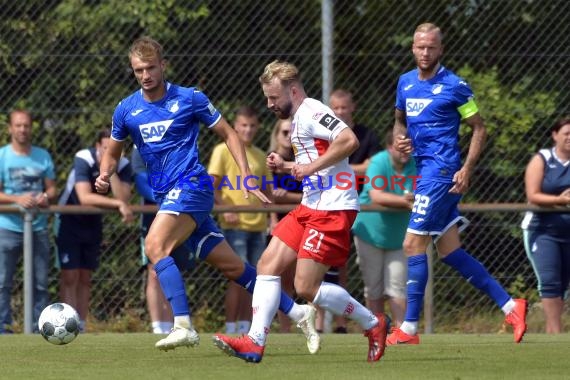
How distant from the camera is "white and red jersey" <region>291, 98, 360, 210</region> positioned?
301 inches

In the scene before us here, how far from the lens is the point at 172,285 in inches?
321

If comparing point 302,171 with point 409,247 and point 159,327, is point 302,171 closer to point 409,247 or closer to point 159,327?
point 409,247

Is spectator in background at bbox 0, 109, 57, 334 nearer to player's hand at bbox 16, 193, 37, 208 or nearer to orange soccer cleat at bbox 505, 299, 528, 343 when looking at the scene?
player's hand at bbox 16, 193, 37, 208

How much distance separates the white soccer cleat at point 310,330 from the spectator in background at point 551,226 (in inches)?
128

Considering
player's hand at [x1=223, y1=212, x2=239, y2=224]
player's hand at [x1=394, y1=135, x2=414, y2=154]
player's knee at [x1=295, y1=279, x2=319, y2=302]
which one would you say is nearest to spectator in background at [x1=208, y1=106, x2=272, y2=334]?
player's hand at [x1=223, y1=212, x2=239, y2=224]

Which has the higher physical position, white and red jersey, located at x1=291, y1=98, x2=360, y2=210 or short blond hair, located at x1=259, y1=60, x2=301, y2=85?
short blond hair, located at x1=259, y1=60, x2=301, y2=85

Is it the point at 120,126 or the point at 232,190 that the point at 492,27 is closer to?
the point at 232,190

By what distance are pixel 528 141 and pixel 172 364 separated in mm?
5497

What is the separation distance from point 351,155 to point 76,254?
2543 mm

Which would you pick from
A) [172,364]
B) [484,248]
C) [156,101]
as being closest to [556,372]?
[172,364]

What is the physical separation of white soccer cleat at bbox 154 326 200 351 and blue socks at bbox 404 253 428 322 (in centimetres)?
Answer: 198

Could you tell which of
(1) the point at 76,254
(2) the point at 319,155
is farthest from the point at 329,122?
(1) the point at 76,254

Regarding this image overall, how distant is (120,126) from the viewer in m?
8.59

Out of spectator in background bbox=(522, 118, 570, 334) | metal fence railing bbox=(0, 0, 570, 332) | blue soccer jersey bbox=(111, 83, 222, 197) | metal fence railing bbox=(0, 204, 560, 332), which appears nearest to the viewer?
blue soccer jersey bbox=(111, 83, 222, 197)
